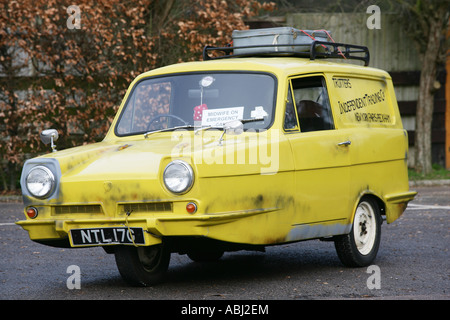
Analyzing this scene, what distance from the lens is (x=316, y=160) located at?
7.33 m

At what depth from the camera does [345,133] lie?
7812 mm

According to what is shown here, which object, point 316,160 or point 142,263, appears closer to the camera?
point 142,263

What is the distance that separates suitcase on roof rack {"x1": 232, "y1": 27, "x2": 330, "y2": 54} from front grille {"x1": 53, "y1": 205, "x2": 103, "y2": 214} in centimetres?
269

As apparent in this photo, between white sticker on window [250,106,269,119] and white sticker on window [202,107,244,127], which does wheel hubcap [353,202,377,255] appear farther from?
white sticker on window [202,107,244,127]

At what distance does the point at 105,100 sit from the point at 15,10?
2.28 metres

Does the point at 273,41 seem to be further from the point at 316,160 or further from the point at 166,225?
the point at 166,225

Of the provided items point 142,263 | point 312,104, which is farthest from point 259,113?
point 142,263

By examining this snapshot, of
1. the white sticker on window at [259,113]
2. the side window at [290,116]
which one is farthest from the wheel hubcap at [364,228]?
the white sticker on window at [259,113]

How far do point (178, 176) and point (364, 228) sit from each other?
2.59 meters

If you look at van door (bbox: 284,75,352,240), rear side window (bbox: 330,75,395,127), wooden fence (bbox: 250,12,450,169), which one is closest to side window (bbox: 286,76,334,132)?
van door (bbox: 284,75,352,240)

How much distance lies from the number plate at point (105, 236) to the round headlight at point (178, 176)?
399mm

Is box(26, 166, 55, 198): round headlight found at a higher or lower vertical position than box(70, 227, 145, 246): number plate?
higher

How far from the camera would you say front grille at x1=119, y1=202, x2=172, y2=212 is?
625 cm

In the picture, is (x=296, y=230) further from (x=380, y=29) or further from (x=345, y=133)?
(x=380, y=29)
